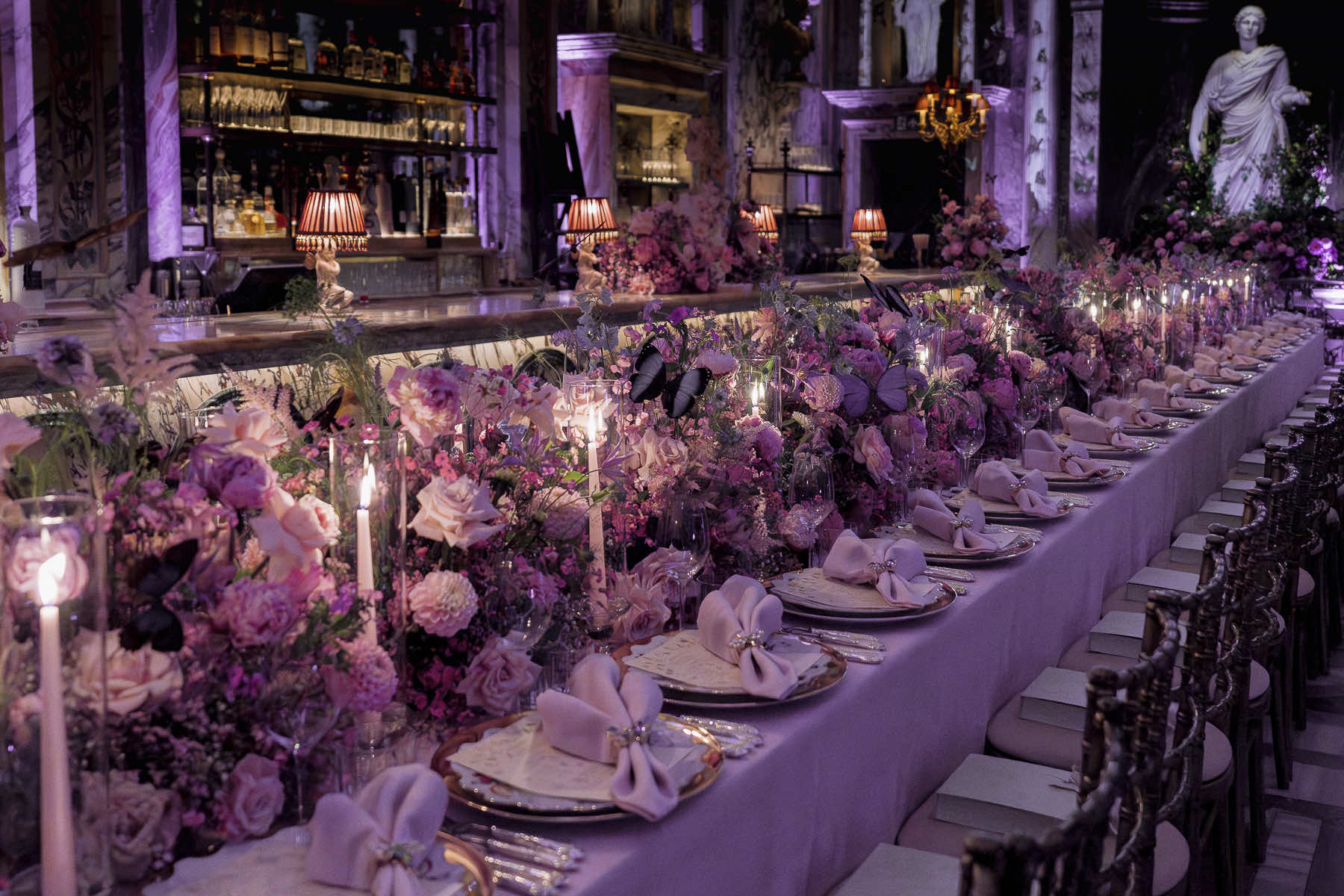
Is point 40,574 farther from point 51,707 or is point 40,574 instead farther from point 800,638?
point 800,638

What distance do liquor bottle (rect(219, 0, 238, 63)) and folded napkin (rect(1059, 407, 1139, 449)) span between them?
4.41 m

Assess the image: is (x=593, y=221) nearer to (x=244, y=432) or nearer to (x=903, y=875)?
(x=903, y=875)

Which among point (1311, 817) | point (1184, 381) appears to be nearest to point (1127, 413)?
point (1184, 381)

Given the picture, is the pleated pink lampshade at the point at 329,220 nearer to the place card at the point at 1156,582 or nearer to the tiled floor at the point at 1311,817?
the place card at the point at 1156,582

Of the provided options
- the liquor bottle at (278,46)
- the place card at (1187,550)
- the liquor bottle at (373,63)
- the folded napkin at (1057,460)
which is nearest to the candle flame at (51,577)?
the folded napkin at (1057,460)

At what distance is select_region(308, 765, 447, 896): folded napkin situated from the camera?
3.83 feet

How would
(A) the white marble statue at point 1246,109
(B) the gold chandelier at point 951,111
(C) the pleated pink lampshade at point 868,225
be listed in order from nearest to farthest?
1. (C) the pleated pink lampshade at point 868,225
2. (B) the gold chandelier at point 951,111
3. (A) the white marble statue at point 1246,109

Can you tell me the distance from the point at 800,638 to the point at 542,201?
22.9 ft

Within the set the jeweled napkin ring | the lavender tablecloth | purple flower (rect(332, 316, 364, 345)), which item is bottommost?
the lavender tablecloth

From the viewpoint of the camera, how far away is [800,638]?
1967 mm

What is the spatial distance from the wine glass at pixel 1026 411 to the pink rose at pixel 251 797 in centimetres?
256

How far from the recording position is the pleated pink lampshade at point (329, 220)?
5.11 meters

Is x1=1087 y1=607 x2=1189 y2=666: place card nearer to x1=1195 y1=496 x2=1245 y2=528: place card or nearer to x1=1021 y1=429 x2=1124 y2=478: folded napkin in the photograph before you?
x1=1021 y1=429 x2=1124 y2=478: folded napkin

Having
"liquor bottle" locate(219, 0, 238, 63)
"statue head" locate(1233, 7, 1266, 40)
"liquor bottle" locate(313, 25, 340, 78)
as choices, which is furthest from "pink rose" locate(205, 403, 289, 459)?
"statue head" locate(1233, 7, 1266, 40)
